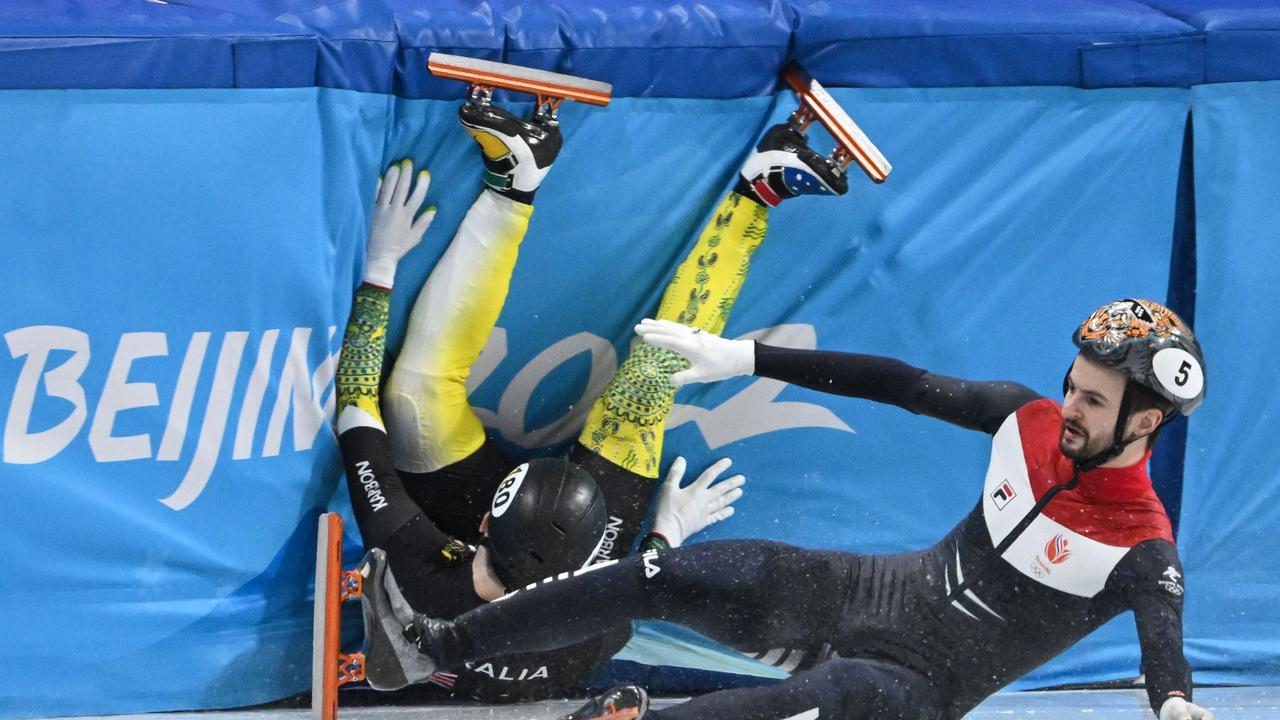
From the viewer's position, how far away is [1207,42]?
430 cm

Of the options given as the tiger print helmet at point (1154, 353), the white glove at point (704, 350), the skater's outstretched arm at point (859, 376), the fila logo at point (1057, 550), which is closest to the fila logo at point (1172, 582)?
the fila logo at point (1057, 550)

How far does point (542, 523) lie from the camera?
3697 millimetres

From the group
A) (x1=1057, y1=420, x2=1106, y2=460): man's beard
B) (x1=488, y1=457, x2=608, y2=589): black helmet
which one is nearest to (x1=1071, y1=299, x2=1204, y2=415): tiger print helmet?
(x1=1057, y1=420, x2=1106, y2=460): man's beard

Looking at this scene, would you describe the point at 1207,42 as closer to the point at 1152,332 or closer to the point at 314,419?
the point at 1152,332

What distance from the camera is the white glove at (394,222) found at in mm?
3955

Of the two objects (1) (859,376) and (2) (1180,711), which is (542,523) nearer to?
(1) (859,376)

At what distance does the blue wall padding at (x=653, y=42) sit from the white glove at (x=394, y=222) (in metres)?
0.23

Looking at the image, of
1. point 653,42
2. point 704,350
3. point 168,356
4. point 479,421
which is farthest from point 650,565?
point 653,42

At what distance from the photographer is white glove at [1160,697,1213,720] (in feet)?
9.56

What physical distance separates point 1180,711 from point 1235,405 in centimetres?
180

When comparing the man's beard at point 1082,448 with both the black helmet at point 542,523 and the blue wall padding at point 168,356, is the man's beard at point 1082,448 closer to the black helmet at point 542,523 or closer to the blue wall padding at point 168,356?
the black helmet at point 542,523

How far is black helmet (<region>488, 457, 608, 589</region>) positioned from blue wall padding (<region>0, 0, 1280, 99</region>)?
98 centimetres

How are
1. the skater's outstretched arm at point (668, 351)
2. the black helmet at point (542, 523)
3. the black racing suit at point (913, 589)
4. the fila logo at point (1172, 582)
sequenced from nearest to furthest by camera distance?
the fila logo at point (1172, 582)
the black racing suit at point (913, 589)
the black helmet at point (542, 523)
the skater's outstretched arm at point (668, 351)

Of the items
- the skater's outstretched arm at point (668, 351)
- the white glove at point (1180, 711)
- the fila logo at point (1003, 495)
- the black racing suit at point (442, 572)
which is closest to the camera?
the white glove at point (1180, 711)
